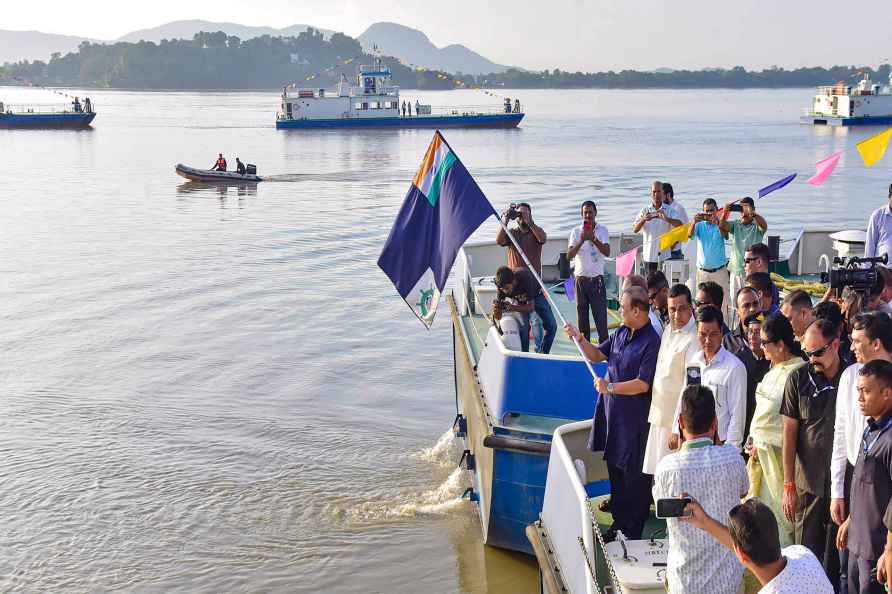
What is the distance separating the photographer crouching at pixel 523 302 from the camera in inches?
267

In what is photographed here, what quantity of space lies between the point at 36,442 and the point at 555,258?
615 cm

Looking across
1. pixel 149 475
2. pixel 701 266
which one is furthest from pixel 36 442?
pixel 701 266

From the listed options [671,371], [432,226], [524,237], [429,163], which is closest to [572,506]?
[671,371]

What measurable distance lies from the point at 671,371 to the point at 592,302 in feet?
12.0

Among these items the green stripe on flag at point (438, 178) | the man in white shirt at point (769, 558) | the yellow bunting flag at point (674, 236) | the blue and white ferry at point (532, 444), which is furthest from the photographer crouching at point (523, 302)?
the man in white shirt at point (769, 558)

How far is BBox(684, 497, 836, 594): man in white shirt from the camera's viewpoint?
2.92m

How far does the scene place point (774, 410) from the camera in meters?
4.20

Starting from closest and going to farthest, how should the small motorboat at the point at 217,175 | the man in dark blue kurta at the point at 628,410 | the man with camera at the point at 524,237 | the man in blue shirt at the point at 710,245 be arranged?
the man in dark blue kurta at the point at 628,410
the man with camera at the point at 524,237
the man in blue shirt at the point at 710,245
the small motorboat at the point at 217,175

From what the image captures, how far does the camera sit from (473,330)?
9.38 meters

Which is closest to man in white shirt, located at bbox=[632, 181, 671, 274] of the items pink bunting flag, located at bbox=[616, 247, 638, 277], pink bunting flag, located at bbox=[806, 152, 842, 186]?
pink bunting flag, located at bbox=[616, 247, 638, 277]

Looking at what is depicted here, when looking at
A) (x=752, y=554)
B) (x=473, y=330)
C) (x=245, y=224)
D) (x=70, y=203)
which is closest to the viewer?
(x=752, y=554)

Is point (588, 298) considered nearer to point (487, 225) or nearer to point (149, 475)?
point (149, 475)

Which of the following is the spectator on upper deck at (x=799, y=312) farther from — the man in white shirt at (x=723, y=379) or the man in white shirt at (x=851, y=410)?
the man in white shirt at (x=851, y=410)

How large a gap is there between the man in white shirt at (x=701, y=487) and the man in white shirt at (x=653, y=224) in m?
5.63
